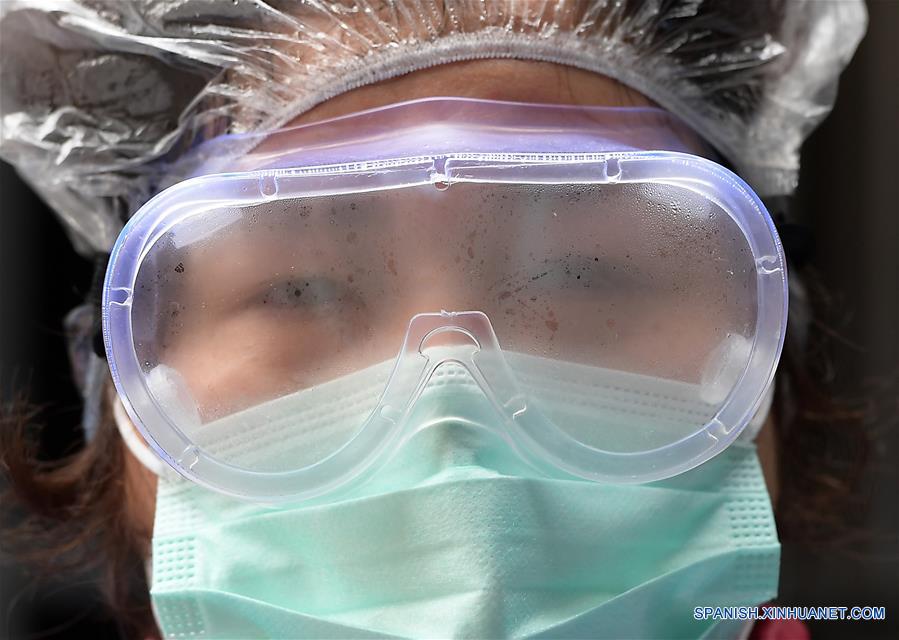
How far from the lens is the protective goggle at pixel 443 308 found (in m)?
0.91

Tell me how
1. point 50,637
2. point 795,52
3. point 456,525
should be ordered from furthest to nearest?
point 50,637 → point 795,52 → point 456,525

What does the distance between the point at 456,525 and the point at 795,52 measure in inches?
30.7

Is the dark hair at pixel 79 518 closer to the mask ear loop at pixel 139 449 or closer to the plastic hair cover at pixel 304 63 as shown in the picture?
the mask ear loop at pixel 139 449

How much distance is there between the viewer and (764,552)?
1.01 m

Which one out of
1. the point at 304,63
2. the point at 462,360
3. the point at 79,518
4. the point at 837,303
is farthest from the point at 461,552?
the point at 837,303

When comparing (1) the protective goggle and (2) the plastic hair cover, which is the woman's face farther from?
(2) the plastic hair cover

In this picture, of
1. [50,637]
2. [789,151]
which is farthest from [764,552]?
[50,637]

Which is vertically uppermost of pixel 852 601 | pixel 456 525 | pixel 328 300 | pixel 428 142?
pixel 428 142

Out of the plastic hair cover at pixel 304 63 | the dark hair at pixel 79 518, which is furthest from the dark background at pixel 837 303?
the plastic hair cover at pixel 304 63

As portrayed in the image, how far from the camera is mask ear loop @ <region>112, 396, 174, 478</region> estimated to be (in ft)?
3.40

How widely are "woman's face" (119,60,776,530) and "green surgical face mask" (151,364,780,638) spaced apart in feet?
0.29

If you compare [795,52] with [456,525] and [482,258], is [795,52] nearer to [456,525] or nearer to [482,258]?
[482,258]

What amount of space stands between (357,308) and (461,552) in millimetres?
273

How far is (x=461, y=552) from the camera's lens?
900 mm
